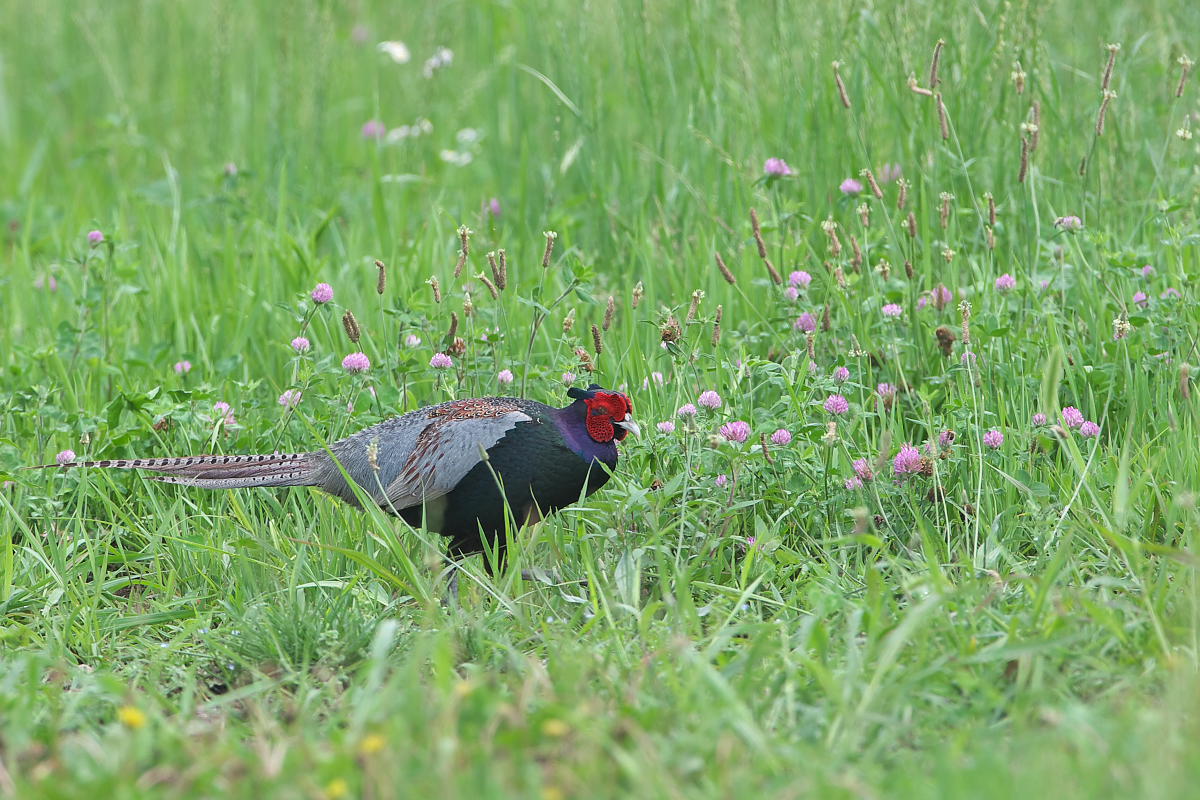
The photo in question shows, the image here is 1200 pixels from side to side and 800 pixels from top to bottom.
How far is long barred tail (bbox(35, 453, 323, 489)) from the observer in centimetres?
427

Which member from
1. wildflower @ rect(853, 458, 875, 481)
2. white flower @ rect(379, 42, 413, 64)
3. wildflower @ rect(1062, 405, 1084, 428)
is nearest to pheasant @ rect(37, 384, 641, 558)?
wildflower @ rect(853, 458, 875, 481)

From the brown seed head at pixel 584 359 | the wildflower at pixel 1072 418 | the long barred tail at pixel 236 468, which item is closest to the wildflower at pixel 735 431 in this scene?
the brown seed head at pixel 584 359

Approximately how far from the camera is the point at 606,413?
160 inches

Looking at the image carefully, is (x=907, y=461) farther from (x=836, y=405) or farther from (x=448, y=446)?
(x=448, y=446)

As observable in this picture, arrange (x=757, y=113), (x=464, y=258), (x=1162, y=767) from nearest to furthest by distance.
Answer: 1. (x=1162, y=767)
2. (x=464, y=258)
3. (x=757, y=113)

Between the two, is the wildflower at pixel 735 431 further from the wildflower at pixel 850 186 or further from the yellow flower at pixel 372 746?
the yellow flower at pixel 372 746

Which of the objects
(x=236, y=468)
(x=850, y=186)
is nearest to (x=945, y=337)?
(x=850, y=186)

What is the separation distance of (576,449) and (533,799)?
1718mm

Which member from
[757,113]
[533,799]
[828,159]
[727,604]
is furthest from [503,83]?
[533,799]

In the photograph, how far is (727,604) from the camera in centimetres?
380

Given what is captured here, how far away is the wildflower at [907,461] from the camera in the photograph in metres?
3.98

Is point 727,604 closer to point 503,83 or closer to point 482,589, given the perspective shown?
point 482,589

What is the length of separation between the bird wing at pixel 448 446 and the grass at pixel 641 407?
0.68 ft

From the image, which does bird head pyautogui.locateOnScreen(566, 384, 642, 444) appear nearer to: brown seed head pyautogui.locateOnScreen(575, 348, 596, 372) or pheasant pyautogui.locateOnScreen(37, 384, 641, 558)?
pheasant pyautogui.locateOnScreen(37, 384, 641, 558)
